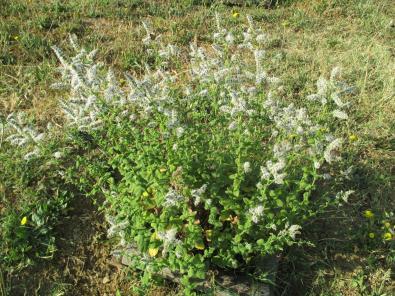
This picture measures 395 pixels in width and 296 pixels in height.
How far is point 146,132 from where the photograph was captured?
3.32 meters

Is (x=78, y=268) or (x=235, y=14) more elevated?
(x=235, y=14)

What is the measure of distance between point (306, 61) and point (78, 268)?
12.9ft

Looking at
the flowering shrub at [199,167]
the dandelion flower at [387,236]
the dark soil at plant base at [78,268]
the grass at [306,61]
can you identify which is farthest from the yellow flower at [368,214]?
the dark soil at plant base at [78,268]

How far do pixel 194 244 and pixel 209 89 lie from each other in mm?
1355

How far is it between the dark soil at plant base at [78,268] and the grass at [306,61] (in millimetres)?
44

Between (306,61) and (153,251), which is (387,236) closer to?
(153,251)

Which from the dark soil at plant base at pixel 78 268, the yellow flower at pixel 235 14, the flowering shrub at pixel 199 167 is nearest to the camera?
the flowering shrub at pixel 199 167

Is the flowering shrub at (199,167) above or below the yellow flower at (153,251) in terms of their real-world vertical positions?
above

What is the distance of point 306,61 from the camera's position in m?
5.86

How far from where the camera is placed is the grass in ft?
12.2

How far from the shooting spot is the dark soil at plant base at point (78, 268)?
348 cm

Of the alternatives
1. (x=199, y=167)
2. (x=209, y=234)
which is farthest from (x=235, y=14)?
(x=209, y=234)

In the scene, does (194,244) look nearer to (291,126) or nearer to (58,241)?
(291,126)

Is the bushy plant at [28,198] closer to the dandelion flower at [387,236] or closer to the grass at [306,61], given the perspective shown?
the grass at [306,61]
